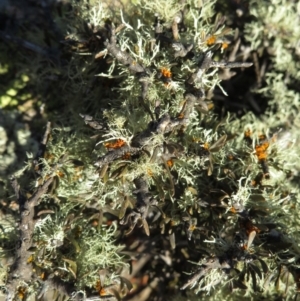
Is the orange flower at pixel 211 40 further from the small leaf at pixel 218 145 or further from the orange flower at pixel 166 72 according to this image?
the small leaf at pixel 218 145

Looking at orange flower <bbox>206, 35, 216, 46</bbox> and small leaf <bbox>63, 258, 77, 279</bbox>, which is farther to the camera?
orange flower <bbox>206, 35, 216, 46</bbox>

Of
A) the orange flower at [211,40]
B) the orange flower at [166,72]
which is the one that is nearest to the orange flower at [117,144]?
the orange flower at [166,72]

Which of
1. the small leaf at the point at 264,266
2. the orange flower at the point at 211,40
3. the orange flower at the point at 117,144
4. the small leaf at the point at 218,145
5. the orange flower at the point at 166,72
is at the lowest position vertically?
the small leaf at the point at 264,266

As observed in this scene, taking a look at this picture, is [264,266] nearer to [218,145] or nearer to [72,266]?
[218,145]

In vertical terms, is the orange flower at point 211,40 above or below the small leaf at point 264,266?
above

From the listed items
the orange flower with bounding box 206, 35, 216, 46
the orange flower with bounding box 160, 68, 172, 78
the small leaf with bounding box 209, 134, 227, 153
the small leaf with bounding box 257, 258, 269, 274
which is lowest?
the small leaf with bounding box 257, 258, 269, 274

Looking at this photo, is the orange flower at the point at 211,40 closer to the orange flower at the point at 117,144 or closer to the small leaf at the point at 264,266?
the orange flower at the point at 117,144

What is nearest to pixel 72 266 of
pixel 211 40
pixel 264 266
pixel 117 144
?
pixel 117 144

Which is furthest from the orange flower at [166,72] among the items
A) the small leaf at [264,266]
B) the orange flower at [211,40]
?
the small leaf at [264,266]

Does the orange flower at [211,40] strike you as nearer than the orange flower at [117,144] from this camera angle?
No

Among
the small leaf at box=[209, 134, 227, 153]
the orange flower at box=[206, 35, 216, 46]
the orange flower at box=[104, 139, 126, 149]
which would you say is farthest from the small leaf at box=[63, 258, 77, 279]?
the orange flower at box=[206, 35, 216, 46]

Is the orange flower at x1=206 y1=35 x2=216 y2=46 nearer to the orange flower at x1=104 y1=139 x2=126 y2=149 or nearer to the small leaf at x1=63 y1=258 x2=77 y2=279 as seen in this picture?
the orange flower at x1=104 y1=139 x2=126 y2=149

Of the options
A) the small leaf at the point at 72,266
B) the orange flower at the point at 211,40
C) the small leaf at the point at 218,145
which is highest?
the orange flower at the point at 211,40
